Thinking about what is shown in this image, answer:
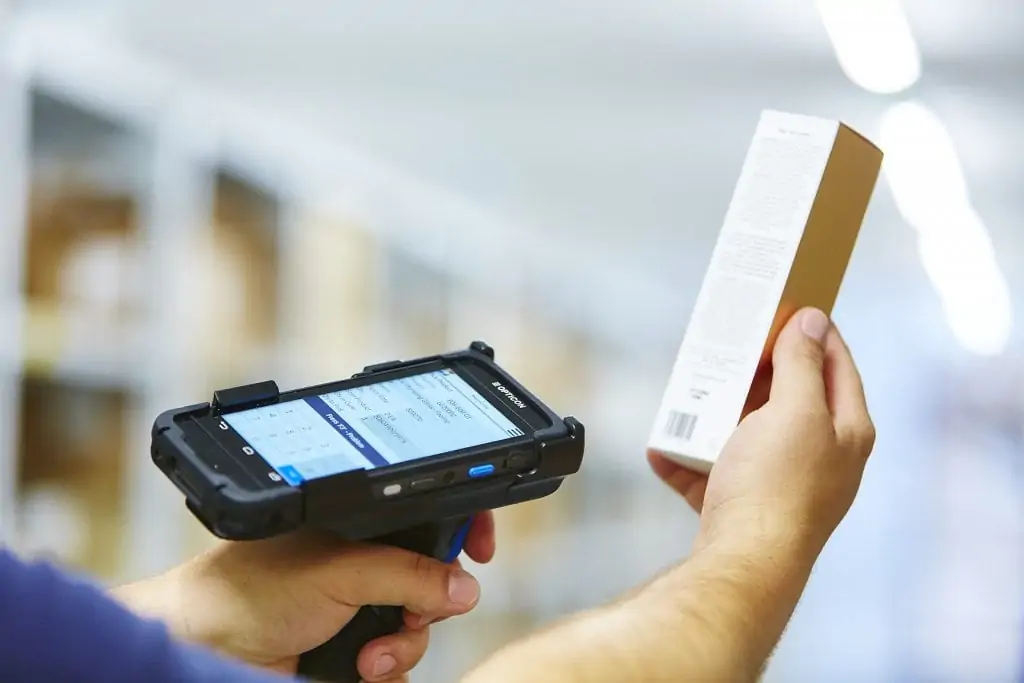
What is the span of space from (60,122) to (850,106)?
5.44ft

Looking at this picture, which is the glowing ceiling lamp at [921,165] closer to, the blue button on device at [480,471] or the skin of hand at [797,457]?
the skin of hand at [797,457]

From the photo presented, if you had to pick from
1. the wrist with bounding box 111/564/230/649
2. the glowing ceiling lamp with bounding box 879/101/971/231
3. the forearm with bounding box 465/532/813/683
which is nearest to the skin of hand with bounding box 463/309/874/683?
the forearm with bounding box 465/532/813/683

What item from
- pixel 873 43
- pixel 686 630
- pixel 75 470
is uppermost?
pixel 873 43

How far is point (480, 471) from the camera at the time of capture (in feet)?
2.16

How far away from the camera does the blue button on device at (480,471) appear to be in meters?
0.66

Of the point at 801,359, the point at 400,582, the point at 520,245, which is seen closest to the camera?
the point at 400,582

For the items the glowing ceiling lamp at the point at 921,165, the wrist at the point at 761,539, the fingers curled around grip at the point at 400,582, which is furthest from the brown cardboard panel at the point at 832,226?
the glowing ceiling lamp at the point at 921,165

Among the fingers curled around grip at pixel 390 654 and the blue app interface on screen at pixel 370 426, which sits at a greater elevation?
the blue app interface on screen at pixel 370 426

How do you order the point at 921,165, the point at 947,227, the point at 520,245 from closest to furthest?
1. the point at 921,165
2. the point at 947,227
3. the point at 520,245

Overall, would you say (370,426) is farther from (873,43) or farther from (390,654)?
(873,43)

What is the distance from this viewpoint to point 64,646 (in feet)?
1.25

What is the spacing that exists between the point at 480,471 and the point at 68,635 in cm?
31

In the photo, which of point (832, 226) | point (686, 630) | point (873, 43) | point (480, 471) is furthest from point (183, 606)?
point (873, 43)

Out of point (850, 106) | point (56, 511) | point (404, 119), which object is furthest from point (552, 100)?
point (56, 511)
